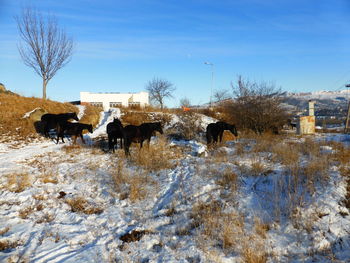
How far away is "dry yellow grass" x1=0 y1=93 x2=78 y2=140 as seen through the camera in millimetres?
13750

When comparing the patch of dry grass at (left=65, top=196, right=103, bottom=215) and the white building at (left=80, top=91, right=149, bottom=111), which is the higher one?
the white building at (left=80, top=91, right=149, bottom=111)

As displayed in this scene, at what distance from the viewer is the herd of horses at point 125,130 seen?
28.7ft

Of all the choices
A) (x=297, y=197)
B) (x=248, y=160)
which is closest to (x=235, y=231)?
(x=297, y=197)

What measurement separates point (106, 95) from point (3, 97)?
36.8 m

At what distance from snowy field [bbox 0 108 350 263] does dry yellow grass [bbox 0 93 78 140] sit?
7146 millimetres

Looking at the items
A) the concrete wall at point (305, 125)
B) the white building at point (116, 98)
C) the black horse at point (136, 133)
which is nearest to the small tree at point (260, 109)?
the concrete wall at point (305, 125)

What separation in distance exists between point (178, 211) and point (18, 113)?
16261 millimetres

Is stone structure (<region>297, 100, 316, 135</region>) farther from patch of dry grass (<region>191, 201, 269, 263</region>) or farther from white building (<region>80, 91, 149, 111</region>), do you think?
white building (<region>80, 91, 149, 111</region>)

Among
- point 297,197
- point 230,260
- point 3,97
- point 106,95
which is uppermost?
point 106,95

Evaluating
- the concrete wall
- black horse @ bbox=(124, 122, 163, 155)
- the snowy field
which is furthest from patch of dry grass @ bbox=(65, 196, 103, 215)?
the concrete wall

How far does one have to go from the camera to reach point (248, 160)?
750cm

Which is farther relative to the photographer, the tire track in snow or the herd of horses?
the herd of horses

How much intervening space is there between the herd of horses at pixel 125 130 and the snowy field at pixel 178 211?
4.48 feet

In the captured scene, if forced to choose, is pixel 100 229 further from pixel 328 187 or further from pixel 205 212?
pixel 328 187
